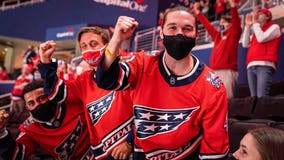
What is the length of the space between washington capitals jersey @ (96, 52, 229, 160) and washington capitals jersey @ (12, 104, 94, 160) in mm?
602

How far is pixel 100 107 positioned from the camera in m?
1.64

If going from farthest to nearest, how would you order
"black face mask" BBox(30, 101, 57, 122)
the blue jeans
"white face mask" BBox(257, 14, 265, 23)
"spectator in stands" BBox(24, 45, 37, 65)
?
"spectator in stands" BBox(24, 45, 37, 65), "white face mask" BBox(257, 14, 265, 23), the blue jeans, "black face mask" BBox(30, 101, 57, 122)

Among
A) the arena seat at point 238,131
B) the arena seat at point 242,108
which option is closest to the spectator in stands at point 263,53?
the arena seat at point 242,108

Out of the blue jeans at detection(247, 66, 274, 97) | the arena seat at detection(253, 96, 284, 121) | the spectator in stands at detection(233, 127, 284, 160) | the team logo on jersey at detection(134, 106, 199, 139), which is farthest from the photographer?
the blue jeans at detection(247, 66, 274, 97)

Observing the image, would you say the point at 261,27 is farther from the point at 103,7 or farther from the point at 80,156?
the point at 103,7

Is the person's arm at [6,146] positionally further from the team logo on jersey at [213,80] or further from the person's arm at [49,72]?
the team logo on jersey at [213,80]

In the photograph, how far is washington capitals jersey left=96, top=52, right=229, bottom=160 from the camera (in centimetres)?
130

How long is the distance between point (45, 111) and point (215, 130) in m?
0.98

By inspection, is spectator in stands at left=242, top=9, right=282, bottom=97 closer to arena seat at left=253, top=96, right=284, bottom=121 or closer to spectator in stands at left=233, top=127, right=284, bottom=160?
arena seat at left=253, top=96, right=284, bottom=121

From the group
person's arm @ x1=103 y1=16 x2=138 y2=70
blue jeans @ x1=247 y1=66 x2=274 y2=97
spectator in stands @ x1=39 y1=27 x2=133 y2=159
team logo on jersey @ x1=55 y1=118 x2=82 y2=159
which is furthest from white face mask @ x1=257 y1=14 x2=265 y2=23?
person's arm @ x1=103 y1=16 x2=138 y2=70

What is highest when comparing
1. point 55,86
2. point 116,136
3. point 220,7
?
point 220,7

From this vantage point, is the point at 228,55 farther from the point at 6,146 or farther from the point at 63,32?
the point at 63,32

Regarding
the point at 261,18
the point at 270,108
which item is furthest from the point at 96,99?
the point at 261,18

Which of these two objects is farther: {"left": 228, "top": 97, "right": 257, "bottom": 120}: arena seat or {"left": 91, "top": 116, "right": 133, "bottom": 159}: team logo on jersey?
{"left": 228, "top": 97, "right": 257, "bottom": 120}: arena seat
